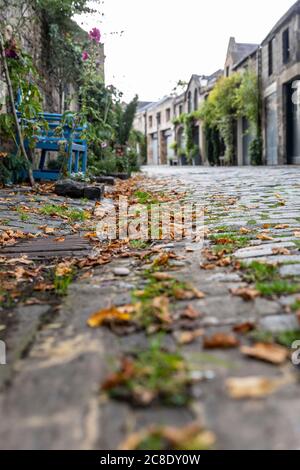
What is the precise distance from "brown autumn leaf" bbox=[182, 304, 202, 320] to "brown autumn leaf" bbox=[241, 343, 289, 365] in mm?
291

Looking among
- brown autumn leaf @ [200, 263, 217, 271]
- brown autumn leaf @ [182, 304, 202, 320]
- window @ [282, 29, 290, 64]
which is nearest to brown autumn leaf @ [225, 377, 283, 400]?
brown autumn leaf @ [182, 304, 202, 320]

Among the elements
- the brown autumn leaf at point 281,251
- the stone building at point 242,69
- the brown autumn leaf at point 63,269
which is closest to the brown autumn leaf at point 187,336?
the brown autumn leaf at point 63,269

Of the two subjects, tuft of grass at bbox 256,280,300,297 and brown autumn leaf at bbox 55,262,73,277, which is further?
brown autumn leaf at bbox 55,262,73,277

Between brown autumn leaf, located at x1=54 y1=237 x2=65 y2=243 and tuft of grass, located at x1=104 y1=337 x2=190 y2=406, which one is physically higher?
brown autumn leaf, located at x1=54 y1=237 x2=65 y2=243

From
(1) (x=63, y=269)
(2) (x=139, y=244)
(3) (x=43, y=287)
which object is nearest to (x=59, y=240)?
(2) (x=139, y=244)

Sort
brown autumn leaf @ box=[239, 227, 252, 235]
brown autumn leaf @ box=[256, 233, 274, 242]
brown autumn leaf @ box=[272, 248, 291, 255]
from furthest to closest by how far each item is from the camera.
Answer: brown autumn leaf @ box=[239, 227, 252, 235] < brown autumn leaf @ box=[256, 233, 274, 242] < brown autumn leaf @ box=[272, 248, 291, 255]

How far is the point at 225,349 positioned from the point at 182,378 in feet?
0.74

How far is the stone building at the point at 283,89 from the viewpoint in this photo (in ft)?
55.1

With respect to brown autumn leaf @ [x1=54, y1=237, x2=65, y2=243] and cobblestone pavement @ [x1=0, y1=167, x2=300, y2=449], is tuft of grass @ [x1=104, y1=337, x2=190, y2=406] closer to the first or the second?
cobblestone pavement @ [x1=0, y1=167, x2=300, y2=449]

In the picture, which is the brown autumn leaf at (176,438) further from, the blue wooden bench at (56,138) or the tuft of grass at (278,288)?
the blue wooden bench at (56,138)

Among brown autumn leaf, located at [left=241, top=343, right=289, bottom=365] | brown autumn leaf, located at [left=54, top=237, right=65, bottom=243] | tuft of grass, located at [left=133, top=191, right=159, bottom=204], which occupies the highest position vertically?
tuft of grass, located at [left=133, top=191, right=159, bottom=204]

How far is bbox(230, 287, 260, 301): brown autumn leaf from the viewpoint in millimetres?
1780

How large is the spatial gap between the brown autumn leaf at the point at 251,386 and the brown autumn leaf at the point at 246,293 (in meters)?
0.62

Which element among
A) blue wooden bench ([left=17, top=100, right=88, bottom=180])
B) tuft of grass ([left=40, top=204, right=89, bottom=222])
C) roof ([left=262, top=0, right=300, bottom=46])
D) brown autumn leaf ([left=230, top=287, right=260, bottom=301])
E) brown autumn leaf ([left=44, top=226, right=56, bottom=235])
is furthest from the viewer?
roof ([left=262, top=0, right=300, bottom=46])
